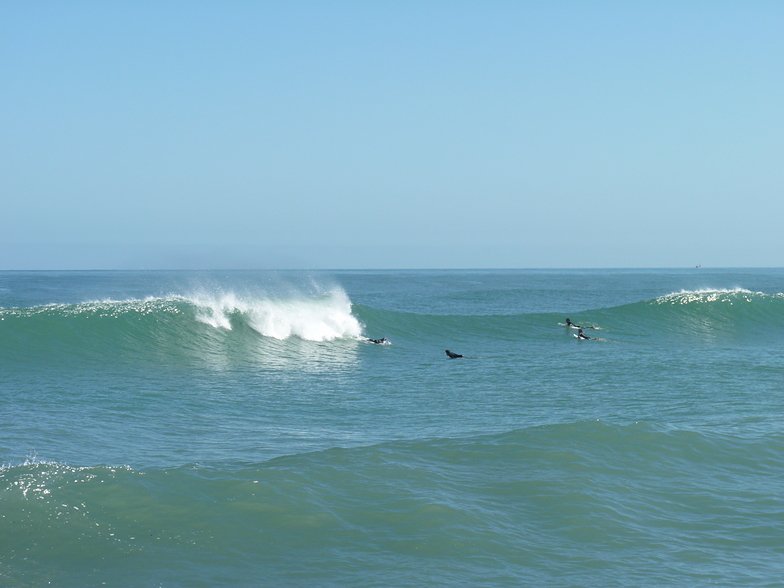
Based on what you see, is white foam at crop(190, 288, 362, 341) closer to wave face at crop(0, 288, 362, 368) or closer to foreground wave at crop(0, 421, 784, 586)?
wave face at crop(0, 288, 362, 368)

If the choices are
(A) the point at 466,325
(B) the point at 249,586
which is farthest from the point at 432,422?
(A) the point at 466,325

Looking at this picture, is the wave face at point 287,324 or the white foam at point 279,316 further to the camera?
the white foam at point 279,316

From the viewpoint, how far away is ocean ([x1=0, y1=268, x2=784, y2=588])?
6.10 meters

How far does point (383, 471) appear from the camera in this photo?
835 centimetres

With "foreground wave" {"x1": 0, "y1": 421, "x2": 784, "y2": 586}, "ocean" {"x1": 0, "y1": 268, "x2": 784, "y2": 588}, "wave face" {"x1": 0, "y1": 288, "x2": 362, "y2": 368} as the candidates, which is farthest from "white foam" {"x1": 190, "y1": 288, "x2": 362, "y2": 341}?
"foreground wave" {"x1": 0, "y1": 421, "x2": 784, "y2": 586}

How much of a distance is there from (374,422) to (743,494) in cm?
555

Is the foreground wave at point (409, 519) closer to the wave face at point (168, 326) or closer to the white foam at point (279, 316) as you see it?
the wave face at point (168, 326)

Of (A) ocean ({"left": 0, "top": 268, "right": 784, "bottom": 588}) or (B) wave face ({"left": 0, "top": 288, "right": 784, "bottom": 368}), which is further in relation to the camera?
(B) wave face ({"left": 0, "top": 288, "right": 784, "bottom": 368})

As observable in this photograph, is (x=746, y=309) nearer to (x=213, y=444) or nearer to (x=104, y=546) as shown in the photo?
(x=213, y=444)

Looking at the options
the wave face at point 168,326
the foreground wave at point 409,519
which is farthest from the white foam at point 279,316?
the foreground wave at point 409,519

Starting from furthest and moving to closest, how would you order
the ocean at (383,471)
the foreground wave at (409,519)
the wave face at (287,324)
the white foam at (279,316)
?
the white foam at (279,316) → the wave face at (287,324) → the ocean at (383,471) → the foreground wave at (409,519)

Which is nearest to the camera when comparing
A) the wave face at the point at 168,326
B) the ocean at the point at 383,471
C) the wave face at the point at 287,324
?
the ocean at the point at 383,471

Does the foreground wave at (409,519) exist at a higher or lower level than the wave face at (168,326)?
lower

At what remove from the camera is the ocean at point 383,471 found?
610 centimetres
